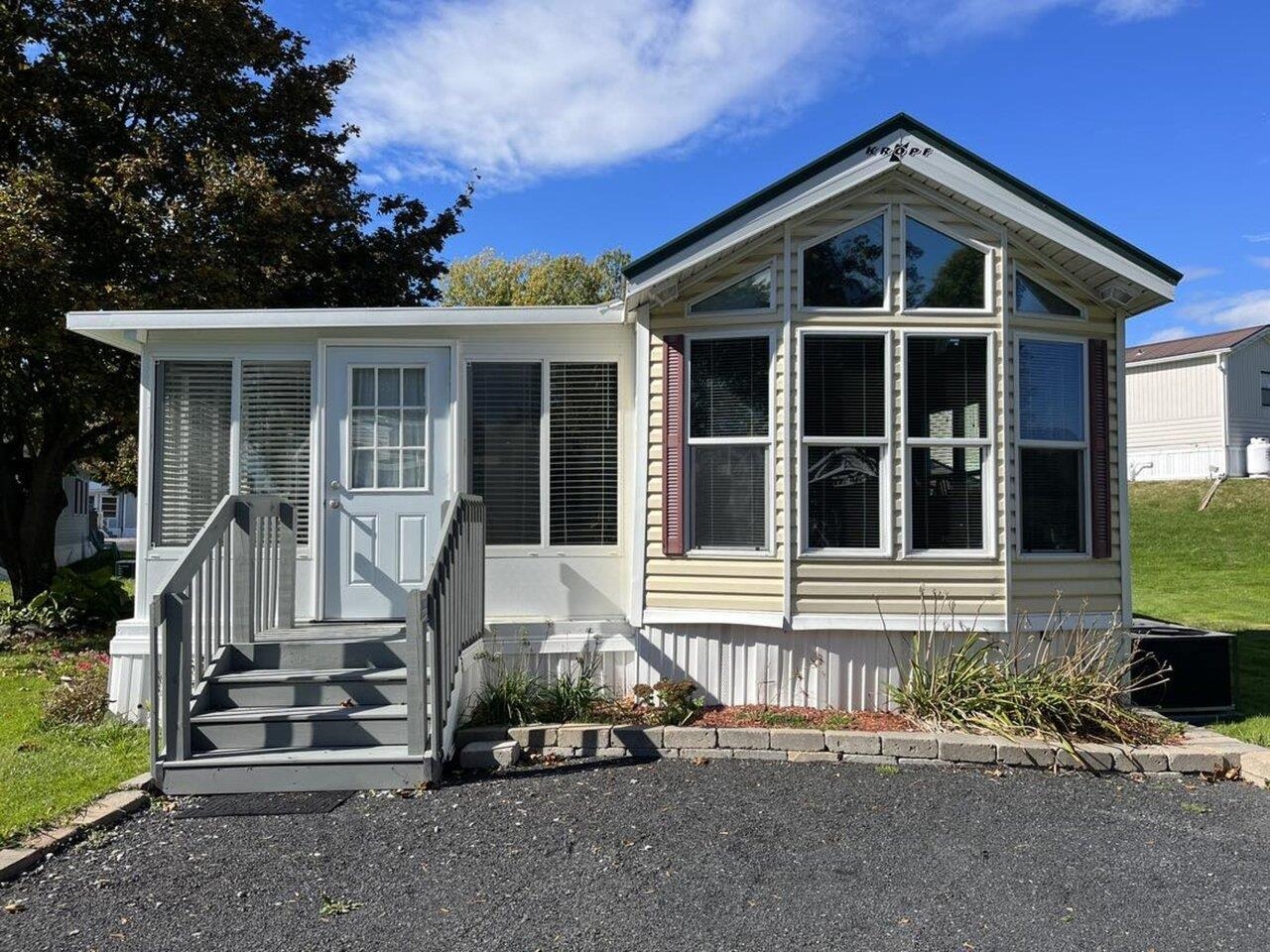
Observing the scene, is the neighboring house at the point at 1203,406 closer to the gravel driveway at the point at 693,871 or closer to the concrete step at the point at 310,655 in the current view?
the gravel driveway at the point at 693,871

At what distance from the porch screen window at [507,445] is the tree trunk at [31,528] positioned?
7.79 meters

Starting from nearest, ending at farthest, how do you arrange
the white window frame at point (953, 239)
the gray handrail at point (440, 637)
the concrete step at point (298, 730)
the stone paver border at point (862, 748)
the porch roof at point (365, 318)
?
the gray handrail at point (440, 637)
the concrete step at point (298, 730)
the stone paver border at point (862, 748)
the white window frame at point (953, 239)
the porch roof at point (365, 318)

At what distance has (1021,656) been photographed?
6.08m

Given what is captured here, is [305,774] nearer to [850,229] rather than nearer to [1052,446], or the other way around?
[850,229]

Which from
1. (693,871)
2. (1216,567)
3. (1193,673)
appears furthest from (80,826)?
(1216,567)

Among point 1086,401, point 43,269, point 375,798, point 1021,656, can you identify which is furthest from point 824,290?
point 43,269

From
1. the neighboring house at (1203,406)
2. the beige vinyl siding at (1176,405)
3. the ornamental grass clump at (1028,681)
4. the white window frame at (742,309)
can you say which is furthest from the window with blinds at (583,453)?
the beige vinyl siding at (1176,405)

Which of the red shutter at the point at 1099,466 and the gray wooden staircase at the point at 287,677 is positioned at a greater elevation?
the red shutter at the point at 1099,466

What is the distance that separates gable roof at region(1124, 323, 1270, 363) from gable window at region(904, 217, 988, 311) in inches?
845

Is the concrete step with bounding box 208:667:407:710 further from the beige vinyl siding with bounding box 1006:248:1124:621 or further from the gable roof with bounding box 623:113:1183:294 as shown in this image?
the beige vinyl siding with bounding box 1006:248:1124:621

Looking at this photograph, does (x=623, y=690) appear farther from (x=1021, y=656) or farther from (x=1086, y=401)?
(x=1086, y=401)

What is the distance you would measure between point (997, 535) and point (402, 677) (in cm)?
410

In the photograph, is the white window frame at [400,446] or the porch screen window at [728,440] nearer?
the porch screen window at [728,440]

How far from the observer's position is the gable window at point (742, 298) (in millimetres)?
6238
